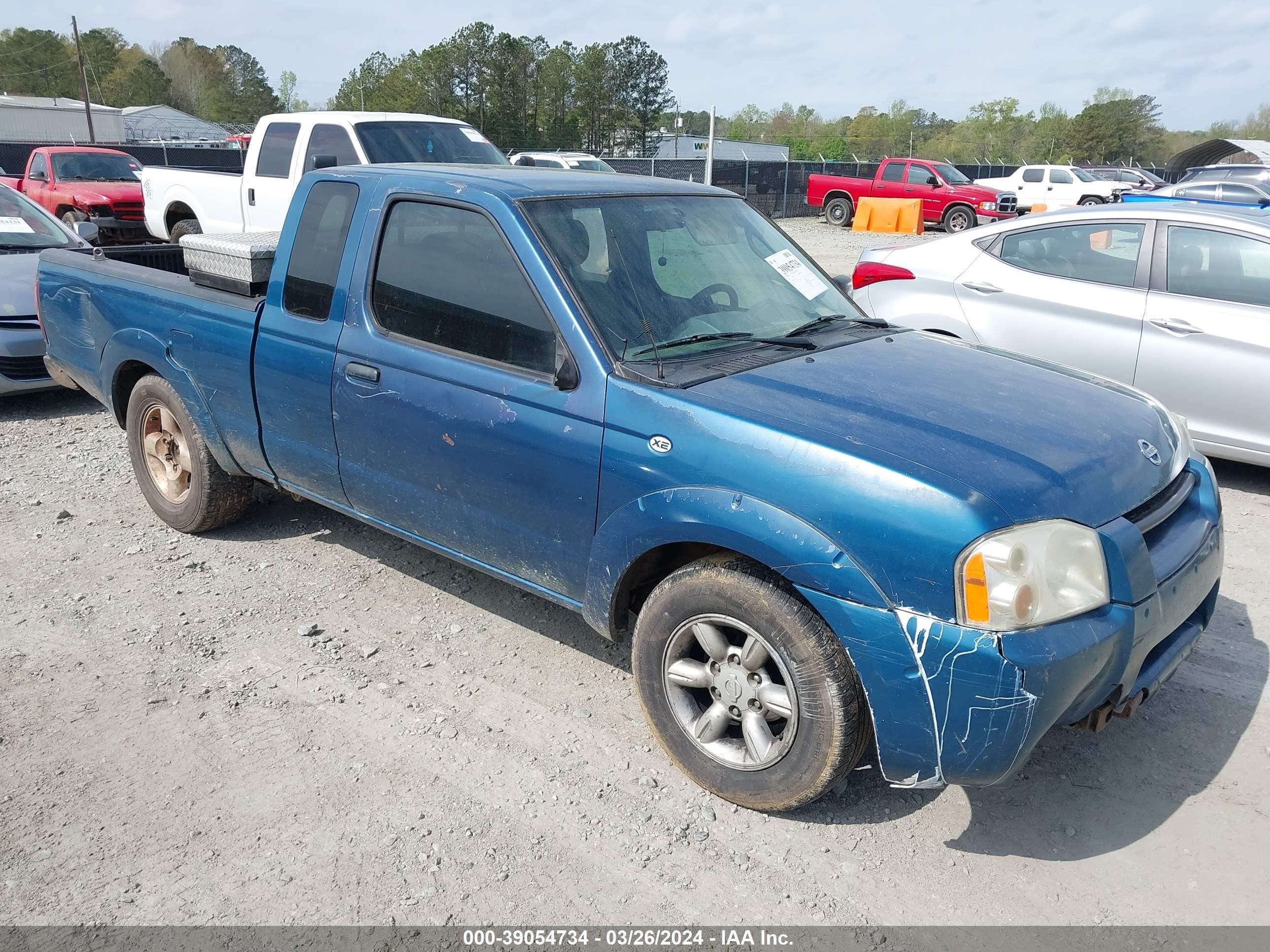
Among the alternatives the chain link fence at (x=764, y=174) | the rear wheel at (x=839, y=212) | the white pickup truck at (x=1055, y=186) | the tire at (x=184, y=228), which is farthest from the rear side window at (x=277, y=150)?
the white pickup truck at (x=1055, y=186)

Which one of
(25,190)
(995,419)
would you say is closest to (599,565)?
(995,419)

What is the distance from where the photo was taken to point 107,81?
95.6m

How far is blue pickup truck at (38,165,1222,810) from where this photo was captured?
261 cm

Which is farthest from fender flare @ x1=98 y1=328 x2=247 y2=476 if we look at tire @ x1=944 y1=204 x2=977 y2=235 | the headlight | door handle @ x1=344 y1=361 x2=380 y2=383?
tire @ x1=944 y1=204 x2=977 y2=235

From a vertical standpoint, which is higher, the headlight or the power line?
the power line

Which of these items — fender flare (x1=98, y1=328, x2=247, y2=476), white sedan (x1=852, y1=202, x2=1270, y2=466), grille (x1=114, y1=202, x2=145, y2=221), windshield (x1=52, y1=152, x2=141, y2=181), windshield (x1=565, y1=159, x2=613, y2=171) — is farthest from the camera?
windshield (x1=565, y1=159, x2=613, y2=171)

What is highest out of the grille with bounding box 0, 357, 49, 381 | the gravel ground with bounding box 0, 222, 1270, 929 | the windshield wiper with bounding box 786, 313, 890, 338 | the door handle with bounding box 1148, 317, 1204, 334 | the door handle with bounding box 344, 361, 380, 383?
the windshield wiper with bounding box 786, 313, 890, 338

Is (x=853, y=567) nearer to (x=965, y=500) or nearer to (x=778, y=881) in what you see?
(x=965, y=500)

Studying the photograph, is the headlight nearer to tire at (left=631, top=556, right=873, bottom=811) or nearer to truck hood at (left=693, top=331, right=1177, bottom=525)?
truck hood at (left=693, top=331, right=1177, bottom=525)

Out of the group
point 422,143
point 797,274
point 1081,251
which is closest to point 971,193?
point 422,143

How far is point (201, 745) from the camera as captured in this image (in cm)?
344

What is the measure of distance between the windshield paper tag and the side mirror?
1.20 meters

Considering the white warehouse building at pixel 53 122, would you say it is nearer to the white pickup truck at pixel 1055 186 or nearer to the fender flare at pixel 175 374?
the white pickup truck at pixel 1055 186

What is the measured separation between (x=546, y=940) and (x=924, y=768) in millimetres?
1117
